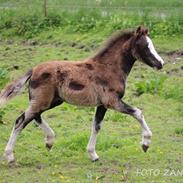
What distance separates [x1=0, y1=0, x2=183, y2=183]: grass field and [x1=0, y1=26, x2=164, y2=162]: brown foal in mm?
395

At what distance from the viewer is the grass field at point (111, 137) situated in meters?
8.42

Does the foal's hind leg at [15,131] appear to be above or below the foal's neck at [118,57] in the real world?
below

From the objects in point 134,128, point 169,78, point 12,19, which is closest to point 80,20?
point 12,19

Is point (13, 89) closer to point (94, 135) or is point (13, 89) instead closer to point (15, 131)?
point (15, 131)

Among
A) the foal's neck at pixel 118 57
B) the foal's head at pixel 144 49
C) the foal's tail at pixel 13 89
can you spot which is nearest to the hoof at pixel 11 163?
the foal's tail at pixel 13 89

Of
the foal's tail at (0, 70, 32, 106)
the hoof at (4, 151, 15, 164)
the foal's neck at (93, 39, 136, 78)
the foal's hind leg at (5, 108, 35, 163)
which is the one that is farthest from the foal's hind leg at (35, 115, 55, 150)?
the foal's neck at (93, 39, 136, 78)

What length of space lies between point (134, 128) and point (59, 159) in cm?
246

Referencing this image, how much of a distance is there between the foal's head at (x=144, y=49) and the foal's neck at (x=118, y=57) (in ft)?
0.41

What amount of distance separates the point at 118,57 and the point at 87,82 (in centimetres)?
59

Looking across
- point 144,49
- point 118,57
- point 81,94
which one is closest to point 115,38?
point 118,57

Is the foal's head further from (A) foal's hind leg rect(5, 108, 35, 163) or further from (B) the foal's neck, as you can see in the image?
(A) foal's hind leg rect(5, 108, 35, 163)

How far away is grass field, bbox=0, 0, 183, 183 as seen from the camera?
8422mm

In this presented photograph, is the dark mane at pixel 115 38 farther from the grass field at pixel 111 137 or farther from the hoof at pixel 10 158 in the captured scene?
the hoof at pixel 10 158

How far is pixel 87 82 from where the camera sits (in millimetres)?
9055
